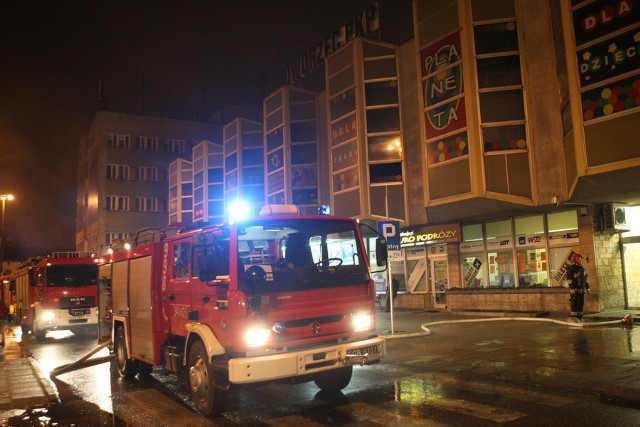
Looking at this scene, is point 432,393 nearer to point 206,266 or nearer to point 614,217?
point 206,266

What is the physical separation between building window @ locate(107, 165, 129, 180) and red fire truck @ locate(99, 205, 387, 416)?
49.2 m

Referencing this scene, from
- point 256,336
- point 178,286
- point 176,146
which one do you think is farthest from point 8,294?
point 176,146

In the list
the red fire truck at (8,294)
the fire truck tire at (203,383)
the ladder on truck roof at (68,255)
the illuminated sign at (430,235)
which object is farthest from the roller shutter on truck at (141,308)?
the red fire truck at (8,294)

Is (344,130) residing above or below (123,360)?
above

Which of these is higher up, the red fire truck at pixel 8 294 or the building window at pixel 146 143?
the building window at pixel 146 143

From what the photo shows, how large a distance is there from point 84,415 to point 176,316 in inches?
70.5

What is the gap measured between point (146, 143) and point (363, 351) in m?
52.5

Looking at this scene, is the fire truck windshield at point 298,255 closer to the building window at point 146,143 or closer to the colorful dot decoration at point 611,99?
the colorful dot decoration at point 611,99

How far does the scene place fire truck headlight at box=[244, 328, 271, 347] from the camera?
20.9 ft

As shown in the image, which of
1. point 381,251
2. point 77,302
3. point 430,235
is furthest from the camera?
point 430,235

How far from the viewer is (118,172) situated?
177 feet

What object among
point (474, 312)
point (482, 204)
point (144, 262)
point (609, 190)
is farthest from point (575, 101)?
point (144, 262)

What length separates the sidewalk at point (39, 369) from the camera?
7930 millimetres

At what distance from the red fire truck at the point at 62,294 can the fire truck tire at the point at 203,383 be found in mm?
12984
